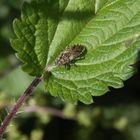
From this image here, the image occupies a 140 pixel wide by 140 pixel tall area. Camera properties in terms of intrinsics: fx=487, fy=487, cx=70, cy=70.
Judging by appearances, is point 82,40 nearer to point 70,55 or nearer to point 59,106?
point 70,55

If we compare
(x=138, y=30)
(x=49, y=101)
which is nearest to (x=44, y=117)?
(x=49, y=101)

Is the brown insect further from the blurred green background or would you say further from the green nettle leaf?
the blurred green background

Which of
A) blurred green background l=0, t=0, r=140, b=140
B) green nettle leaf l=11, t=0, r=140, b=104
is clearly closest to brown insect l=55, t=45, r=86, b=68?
green nettle leaf l=11, t=0, r=140, b=104

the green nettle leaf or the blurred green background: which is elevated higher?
the green nettle leaf

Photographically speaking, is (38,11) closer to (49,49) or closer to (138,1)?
(49,49)

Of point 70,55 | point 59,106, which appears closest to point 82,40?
point 70,55

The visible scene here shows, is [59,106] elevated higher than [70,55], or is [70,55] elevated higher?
[70,55]

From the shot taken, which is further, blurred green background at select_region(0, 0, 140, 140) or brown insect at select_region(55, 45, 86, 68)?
blurred green background at select_region(0, 0, 140, 140)
